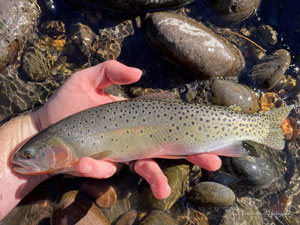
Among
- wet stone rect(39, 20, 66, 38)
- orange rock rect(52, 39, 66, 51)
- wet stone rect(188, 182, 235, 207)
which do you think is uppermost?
wet stone rect(39, 20, 66, 38)

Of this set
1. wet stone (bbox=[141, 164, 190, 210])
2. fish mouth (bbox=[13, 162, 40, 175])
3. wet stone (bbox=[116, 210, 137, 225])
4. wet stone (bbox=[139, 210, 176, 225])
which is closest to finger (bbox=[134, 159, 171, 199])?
wet stone (bbox=[141, 164, 190, 210])

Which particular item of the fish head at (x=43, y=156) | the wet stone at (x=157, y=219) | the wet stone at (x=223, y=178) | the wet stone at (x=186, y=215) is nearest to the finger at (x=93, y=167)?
the fish head at (x=43, y=156)

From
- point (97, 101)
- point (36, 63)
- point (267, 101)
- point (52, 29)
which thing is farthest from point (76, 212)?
point (267, 101)

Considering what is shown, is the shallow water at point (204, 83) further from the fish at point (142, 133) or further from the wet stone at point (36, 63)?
the fish at point (142, 133)

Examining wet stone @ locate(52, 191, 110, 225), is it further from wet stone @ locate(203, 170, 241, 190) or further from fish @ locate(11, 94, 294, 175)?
wet stone @ locate(203, 170, 241, 190)

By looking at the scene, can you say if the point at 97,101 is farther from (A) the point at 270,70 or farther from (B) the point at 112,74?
(A) the point at 270,70

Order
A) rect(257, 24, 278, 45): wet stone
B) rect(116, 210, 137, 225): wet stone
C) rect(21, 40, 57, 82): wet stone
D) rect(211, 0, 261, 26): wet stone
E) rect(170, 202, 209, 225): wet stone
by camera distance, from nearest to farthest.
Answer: rect(116, 210, 137, 225): wet stone < rect(170, 202, 209, 225): wet stone < rect(21, 40, 57, 82): wet stone < rect(211, 0, 261, 26): wet stone < rect(257, 24, 278, 45): wet stone

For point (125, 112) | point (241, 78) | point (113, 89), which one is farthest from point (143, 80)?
point (241, 78)
